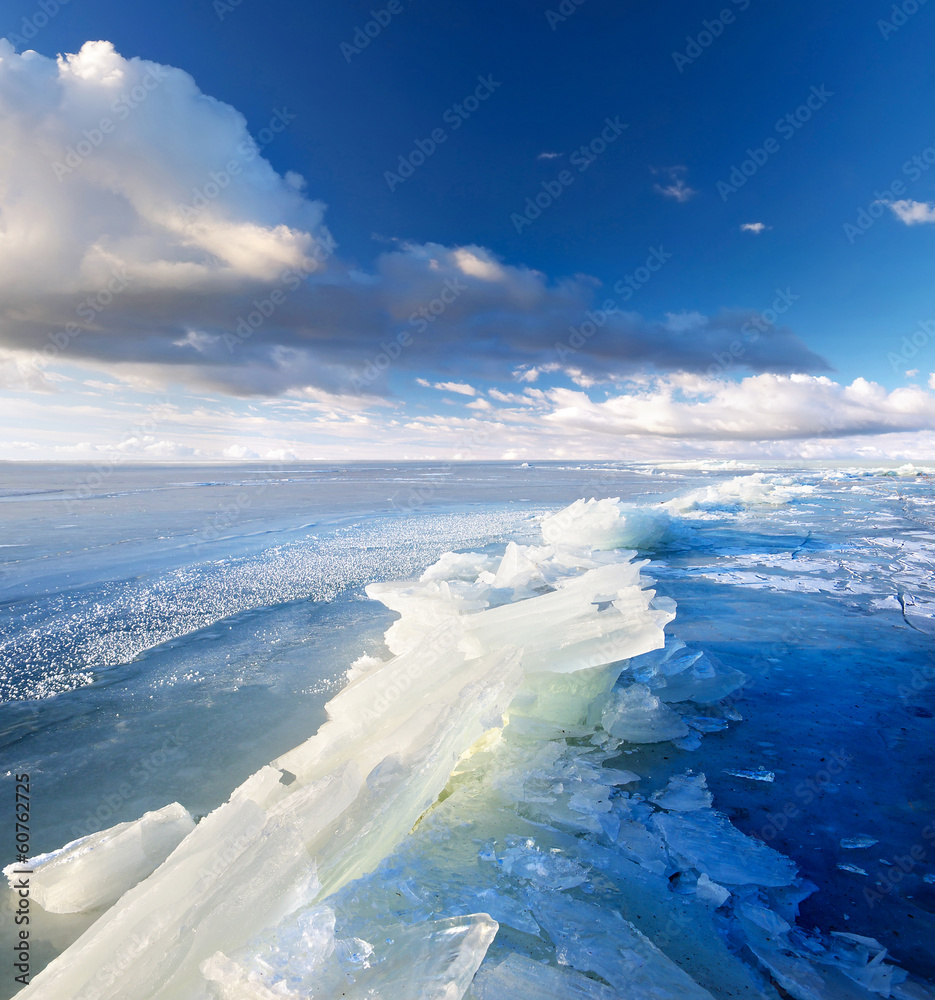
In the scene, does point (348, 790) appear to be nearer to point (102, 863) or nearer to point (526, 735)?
point (102, 863)

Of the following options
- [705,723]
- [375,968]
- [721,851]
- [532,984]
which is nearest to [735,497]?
[705,723]

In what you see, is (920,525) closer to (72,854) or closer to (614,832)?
(614,832)

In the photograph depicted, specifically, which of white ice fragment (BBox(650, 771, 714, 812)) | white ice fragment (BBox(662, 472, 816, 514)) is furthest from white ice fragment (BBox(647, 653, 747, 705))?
white ice fragment (BBox(662, 472, 816, 514))

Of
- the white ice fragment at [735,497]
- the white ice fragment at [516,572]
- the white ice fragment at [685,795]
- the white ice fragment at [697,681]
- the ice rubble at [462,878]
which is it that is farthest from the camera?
the white ice fragment at [735,497]

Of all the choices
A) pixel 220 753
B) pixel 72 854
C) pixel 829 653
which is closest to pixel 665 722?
pixel 829 653

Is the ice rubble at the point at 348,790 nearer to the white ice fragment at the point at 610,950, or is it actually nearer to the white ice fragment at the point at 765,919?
the white ice fragment at the point at 610,950

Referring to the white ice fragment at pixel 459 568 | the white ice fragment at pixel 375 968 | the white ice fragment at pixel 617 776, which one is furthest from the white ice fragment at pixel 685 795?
the white ice fragment at pixel 459 568
